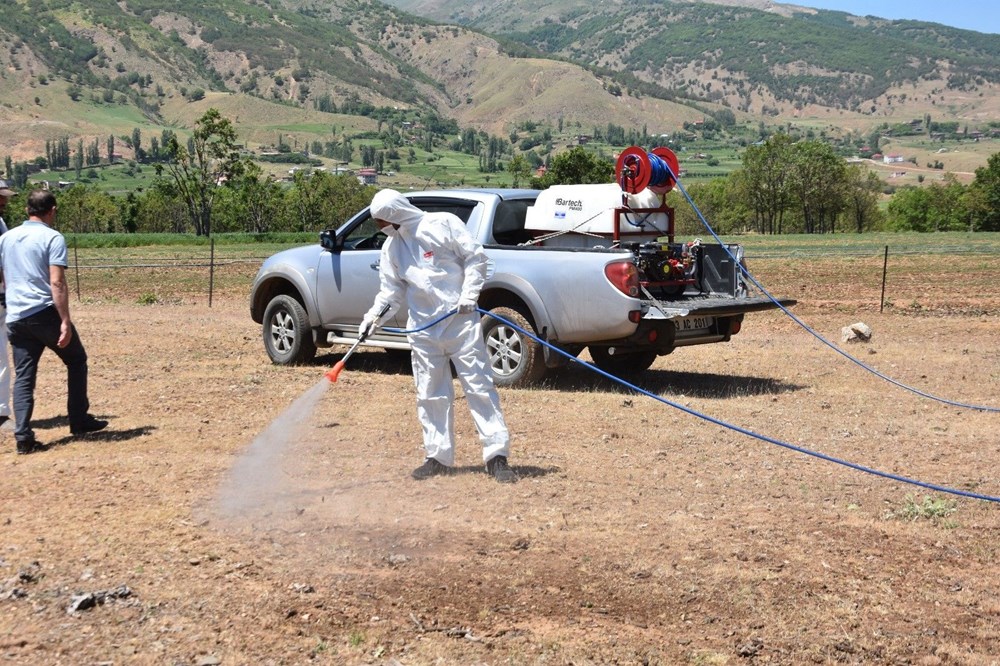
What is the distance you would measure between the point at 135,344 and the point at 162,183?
3528 inches

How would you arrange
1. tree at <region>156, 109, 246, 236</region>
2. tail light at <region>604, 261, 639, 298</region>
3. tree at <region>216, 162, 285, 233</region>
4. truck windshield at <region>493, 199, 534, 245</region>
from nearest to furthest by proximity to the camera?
tail light at <region>604, 261, 639, 298</region> < truck windshield at <region>493, 199, 534, 245</region> < tree at <region>156, 109, 246, 236</region> < tree at <region>216, 162, 285, 233</region>

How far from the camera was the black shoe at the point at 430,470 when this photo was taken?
754cm

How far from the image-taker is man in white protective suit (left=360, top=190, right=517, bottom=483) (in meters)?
7.35

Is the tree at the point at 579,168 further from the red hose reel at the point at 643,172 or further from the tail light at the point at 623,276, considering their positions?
the tail light at the point at 623,276

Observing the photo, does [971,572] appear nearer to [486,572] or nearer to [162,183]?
[486,572]

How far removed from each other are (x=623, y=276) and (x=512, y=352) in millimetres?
Result: 1388

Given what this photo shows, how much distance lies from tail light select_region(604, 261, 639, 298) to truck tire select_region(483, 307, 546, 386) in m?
0.99

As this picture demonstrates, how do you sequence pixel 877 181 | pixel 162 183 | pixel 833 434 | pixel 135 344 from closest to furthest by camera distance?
pixel 833 434 → pixel 135 344 → pixel 162 183 → pixel 877 181

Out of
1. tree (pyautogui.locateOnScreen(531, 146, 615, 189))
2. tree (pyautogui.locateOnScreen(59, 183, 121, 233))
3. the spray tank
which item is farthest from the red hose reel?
tree (pyautogui.locateOnScreen(59, 183, 121, 233))

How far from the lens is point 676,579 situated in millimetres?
5508

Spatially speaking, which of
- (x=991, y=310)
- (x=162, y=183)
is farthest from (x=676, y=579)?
(x=162, y=183)

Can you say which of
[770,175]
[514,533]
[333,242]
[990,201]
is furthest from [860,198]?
[514,533]

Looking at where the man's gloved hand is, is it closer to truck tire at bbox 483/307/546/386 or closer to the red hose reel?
truck tire at bbox 483/307/546/386

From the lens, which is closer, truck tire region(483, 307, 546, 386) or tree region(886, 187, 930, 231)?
truck tire region(483, 307, 546, 386)
